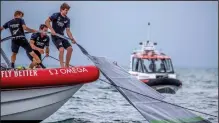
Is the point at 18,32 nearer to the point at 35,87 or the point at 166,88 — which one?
the point at 35,87

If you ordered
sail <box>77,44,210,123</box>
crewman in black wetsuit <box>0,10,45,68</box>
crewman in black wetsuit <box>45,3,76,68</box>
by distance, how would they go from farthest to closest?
crewman in black wetsuit <box>45,3,76,68</box> < crewman in black wetsuit <box>0,10,45,68</box> < sail <box>77,44,210,123</box>

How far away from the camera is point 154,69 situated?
25.3 metres

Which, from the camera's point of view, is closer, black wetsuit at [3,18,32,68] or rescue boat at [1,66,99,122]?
rescue boat at [1,66,99,122]

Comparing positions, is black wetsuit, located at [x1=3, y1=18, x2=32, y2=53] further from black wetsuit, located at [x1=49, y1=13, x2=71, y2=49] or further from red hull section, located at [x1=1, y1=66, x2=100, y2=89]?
red hull section, located at [x1=1, y1=66, x2=100, y2=89]

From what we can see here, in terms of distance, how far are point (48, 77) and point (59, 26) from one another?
215 cm

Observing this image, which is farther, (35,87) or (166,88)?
(166,88)

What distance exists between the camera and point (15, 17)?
9172mm

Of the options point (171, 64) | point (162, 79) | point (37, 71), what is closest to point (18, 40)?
point (37, 71)

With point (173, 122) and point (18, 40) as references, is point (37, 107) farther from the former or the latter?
point (173, 122)

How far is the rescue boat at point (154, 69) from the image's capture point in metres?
22.6

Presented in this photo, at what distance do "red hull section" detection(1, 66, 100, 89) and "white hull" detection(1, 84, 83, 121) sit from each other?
0.28 metres

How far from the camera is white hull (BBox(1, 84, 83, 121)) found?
308 inches

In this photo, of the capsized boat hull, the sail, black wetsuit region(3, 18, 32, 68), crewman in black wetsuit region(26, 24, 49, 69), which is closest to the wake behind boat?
the sail

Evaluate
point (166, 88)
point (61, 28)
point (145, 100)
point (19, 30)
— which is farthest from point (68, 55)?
point (166, 88)
